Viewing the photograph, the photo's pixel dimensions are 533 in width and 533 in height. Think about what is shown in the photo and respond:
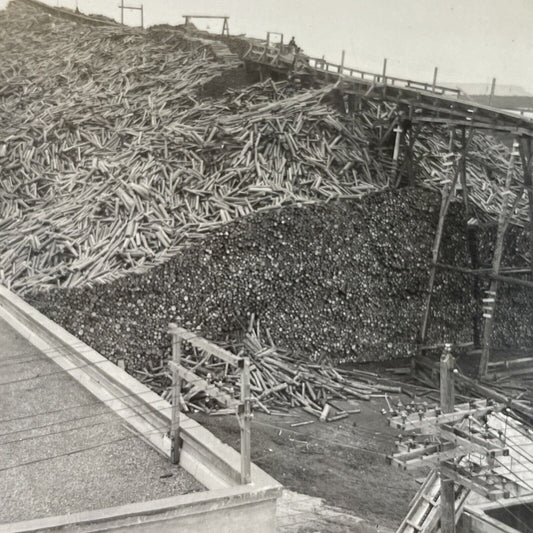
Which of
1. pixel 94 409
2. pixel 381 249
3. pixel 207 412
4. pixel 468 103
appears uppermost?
pixel 468 103

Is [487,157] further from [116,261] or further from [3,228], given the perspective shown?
[3,228]

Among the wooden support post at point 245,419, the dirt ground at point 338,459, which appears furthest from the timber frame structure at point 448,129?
the wooden support post at point 245,419

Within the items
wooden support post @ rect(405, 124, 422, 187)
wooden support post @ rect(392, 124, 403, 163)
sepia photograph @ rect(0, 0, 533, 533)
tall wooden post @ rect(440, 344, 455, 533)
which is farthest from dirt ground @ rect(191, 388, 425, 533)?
wooden support post @ rect(392, 124, 403, 163)

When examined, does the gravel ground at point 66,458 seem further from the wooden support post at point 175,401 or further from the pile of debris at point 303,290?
the pile of debris at point 303,290

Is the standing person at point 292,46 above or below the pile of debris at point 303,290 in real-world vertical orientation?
above

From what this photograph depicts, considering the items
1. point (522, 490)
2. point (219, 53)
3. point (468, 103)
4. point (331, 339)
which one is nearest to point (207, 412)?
point (331, 339)

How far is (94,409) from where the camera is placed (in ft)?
29.8

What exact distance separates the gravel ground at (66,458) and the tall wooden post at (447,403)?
2512 millimetres

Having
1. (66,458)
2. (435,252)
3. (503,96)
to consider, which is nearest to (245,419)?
(66,458)

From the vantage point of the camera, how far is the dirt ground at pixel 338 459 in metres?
10.6

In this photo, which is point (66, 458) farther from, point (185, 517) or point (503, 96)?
point (503, 96)

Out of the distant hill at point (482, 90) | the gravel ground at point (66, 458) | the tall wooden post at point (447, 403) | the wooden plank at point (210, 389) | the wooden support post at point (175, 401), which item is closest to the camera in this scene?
the wooden plank at point (210, 389)

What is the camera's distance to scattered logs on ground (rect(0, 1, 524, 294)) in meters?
15.5

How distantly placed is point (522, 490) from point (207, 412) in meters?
5.48
